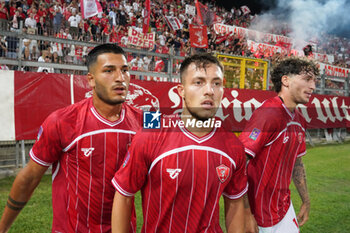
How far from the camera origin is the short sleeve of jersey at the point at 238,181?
2254 mm

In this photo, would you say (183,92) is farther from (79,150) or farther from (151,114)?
(79,150)

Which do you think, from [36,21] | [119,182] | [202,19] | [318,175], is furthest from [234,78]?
[119,182]

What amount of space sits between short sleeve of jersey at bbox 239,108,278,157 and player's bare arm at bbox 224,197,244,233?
0.72 m

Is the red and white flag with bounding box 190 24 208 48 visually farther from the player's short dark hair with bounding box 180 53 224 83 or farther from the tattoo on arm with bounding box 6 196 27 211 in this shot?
the tattoo on arm with bounding box 6 196 27 211

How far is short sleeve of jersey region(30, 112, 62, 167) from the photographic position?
8.56 feet

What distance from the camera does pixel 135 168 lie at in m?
2.08

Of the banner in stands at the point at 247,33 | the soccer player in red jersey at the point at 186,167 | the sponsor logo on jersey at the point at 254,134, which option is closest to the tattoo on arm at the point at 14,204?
the soccer player in red jersey at the point at 186,167

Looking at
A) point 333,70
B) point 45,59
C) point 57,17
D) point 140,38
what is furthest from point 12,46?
point 333,70

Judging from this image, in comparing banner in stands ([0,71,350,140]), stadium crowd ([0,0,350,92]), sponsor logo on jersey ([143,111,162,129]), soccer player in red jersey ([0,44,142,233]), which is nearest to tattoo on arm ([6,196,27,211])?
soccer player in red jersey ([0,44,142,233])

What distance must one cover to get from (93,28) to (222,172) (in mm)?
13586

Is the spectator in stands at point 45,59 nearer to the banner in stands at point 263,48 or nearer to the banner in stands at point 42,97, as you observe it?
the banner in stands at point 42,97

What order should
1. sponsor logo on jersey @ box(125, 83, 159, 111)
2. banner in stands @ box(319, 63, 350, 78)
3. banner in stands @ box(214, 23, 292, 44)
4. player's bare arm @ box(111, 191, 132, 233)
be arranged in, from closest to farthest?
1. player's bare arm @ box(111, 191, 132, 233)
2. sponsor logo on jersey @ box(125, 83, 159, 111)
3. banner in stands @ box(214, 23, 292, 44)
4. banner in stands @ box(319, 63, 350, 78)

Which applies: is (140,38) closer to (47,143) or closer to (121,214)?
(47,143)

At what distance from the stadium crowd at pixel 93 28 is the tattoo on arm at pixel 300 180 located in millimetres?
4537
